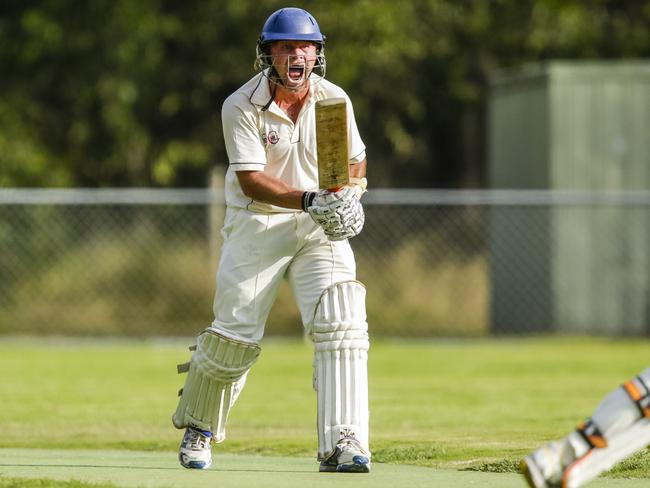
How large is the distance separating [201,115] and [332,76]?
2.73 m

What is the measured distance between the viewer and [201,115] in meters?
21.8

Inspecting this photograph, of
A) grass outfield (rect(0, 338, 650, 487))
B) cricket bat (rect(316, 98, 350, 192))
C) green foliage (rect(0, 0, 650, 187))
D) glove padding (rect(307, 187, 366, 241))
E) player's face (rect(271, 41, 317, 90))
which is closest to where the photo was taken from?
cricket bat (rect(316, 98, 350, 192))

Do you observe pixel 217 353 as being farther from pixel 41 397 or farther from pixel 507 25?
pixel 507 25

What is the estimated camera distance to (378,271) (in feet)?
55.7

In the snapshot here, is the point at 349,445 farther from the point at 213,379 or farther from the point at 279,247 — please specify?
the point at 279,247

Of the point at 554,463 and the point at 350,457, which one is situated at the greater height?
the point at 350,457

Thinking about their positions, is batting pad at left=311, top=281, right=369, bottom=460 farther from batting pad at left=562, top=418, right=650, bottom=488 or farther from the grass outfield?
batting pad at left=562, top=418, right=650, bottom=488

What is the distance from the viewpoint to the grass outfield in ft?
22.7

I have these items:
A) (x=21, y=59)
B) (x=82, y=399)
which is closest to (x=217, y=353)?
(x=82, y=399)

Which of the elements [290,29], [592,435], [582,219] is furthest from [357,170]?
[582,219]

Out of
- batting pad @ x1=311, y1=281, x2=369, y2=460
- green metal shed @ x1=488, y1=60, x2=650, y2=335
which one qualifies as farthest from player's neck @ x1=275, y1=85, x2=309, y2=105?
green metal shed @ x1=488, y1=60, x2=650, y2=335

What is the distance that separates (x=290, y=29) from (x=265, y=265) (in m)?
1.00

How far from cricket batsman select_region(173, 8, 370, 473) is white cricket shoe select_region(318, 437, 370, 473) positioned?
80 millimetres

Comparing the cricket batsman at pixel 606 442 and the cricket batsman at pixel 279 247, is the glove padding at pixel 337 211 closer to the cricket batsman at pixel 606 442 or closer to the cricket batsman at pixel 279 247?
the cricket batsman at pixel 279 247
